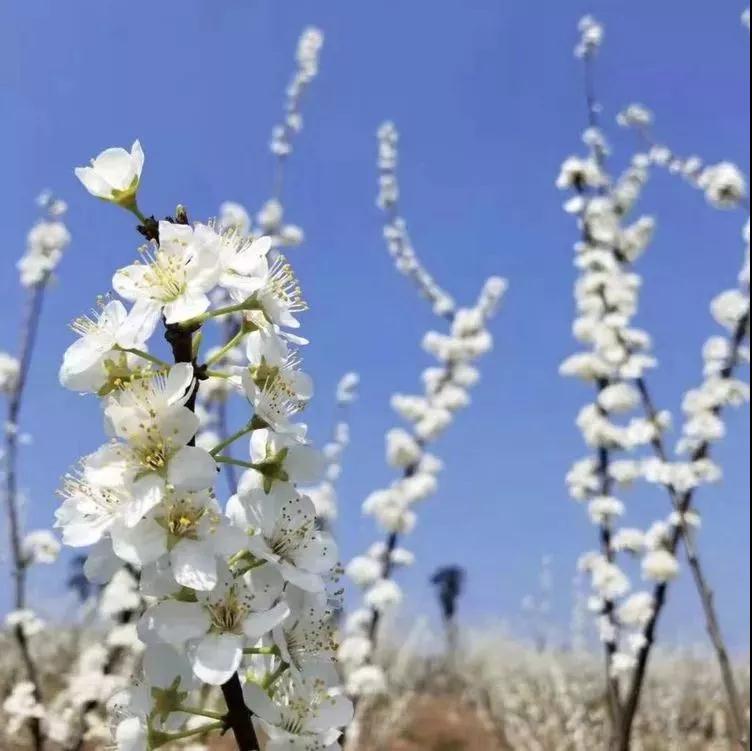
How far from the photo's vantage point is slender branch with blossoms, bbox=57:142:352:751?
1307 mm

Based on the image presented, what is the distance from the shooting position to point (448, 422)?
651 centimetres

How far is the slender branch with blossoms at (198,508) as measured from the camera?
1307mm

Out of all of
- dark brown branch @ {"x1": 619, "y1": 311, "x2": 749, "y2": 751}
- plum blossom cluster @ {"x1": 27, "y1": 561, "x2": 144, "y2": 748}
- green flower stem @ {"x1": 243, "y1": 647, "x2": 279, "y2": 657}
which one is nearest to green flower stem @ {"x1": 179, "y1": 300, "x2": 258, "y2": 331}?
green flower stem @ {"x1": 243, "y1": 647, "x2": 279, "y2": 657}

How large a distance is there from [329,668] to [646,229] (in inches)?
198

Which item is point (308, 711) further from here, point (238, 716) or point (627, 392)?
point (627, 392)

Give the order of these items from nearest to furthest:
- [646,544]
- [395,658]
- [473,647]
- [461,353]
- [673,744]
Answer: [646,544] < [673,744] < [461,353] < [395,658] < [473,647]

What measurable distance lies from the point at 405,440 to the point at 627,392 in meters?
1.58

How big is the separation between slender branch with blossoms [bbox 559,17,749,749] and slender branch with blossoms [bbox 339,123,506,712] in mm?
1142

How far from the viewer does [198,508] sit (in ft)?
4.40

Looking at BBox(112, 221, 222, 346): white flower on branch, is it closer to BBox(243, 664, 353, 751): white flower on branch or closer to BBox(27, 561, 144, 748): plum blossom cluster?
BBox(243, 664, 353, 751): white flower on branch

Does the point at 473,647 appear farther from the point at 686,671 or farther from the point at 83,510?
the point at 83,510

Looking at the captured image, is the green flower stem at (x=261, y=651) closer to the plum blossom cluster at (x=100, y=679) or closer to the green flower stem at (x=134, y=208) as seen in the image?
the green flower stem at (x=134, y=208)

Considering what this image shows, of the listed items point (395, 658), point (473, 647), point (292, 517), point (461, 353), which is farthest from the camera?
point (473, 647)

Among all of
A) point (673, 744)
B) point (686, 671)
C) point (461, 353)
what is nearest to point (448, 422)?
point (461, 353)
